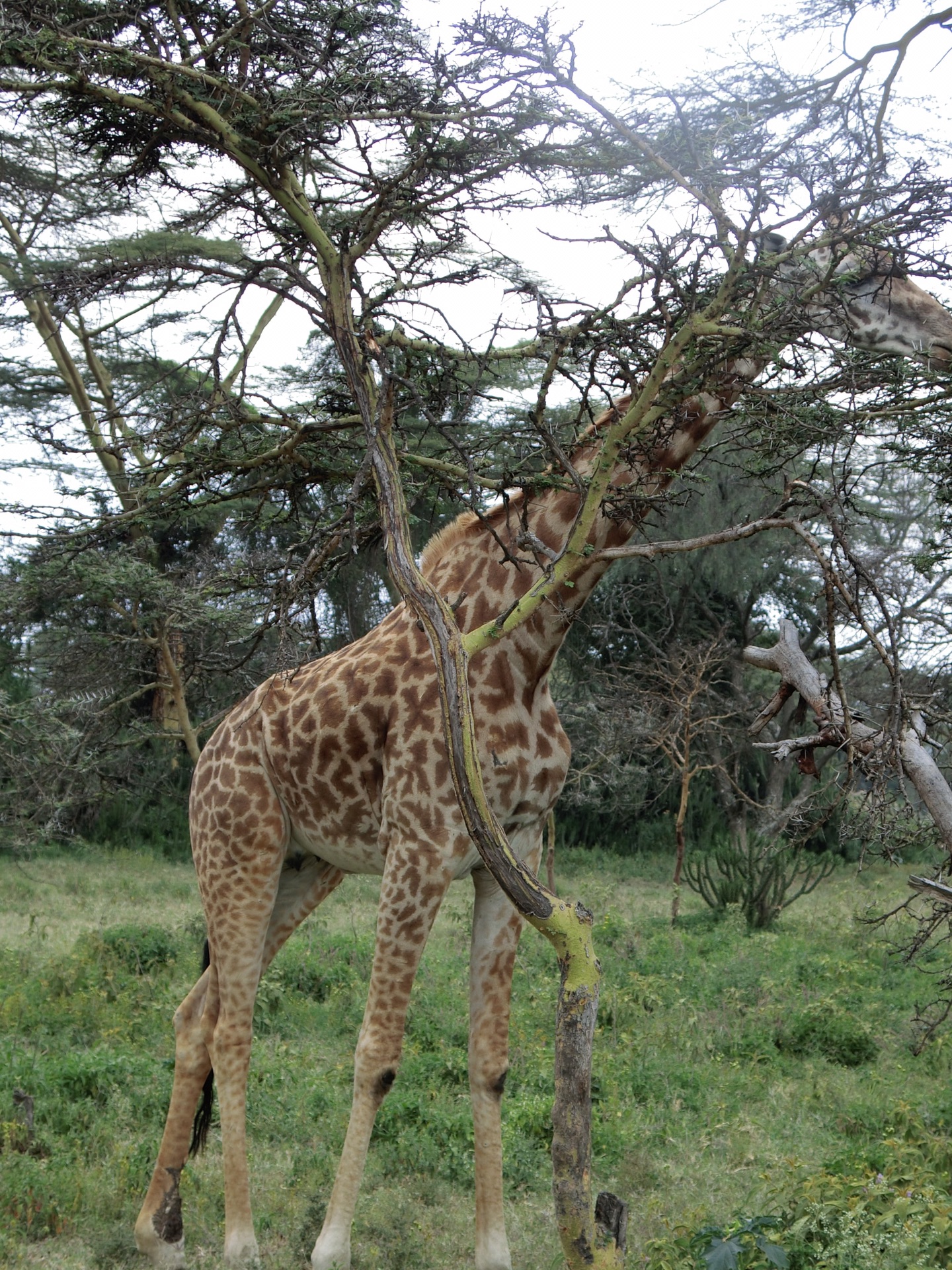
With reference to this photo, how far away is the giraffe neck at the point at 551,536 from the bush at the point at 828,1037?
13.1 ft

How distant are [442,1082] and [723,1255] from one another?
302 centimetres

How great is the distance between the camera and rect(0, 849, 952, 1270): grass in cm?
466

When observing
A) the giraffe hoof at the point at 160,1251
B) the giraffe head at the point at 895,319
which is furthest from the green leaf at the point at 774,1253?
the giraffe head at the point at 895,319

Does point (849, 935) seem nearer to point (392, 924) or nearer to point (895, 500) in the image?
point (392, 924)

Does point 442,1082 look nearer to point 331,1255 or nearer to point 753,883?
point 331,1255

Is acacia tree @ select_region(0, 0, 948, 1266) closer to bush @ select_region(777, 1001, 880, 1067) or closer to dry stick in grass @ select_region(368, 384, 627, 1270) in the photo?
dry stick in grass @ select_region(368, 384, 627, 1270)

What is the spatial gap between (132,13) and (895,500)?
16466mm

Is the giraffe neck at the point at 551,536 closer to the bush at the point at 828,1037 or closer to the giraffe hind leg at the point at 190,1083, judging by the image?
the giraffe hind leg at the point at 190,1083

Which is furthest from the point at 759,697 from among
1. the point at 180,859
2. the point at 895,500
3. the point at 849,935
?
the point at 180,859

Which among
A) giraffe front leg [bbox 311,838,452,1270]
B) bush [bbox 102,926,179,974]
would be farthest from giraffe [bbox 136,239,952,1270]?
bush [bbox 102,926,179,974]

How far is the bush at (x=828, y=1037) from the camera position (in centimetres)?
718

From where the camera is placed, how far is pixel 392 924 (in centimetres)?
429

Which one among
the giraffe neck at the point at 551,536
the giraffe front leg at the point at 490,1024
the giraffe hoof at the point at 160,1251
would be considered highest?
the giraffe neck at the point at 551,536

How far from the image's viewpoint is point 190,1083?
4.79 m
